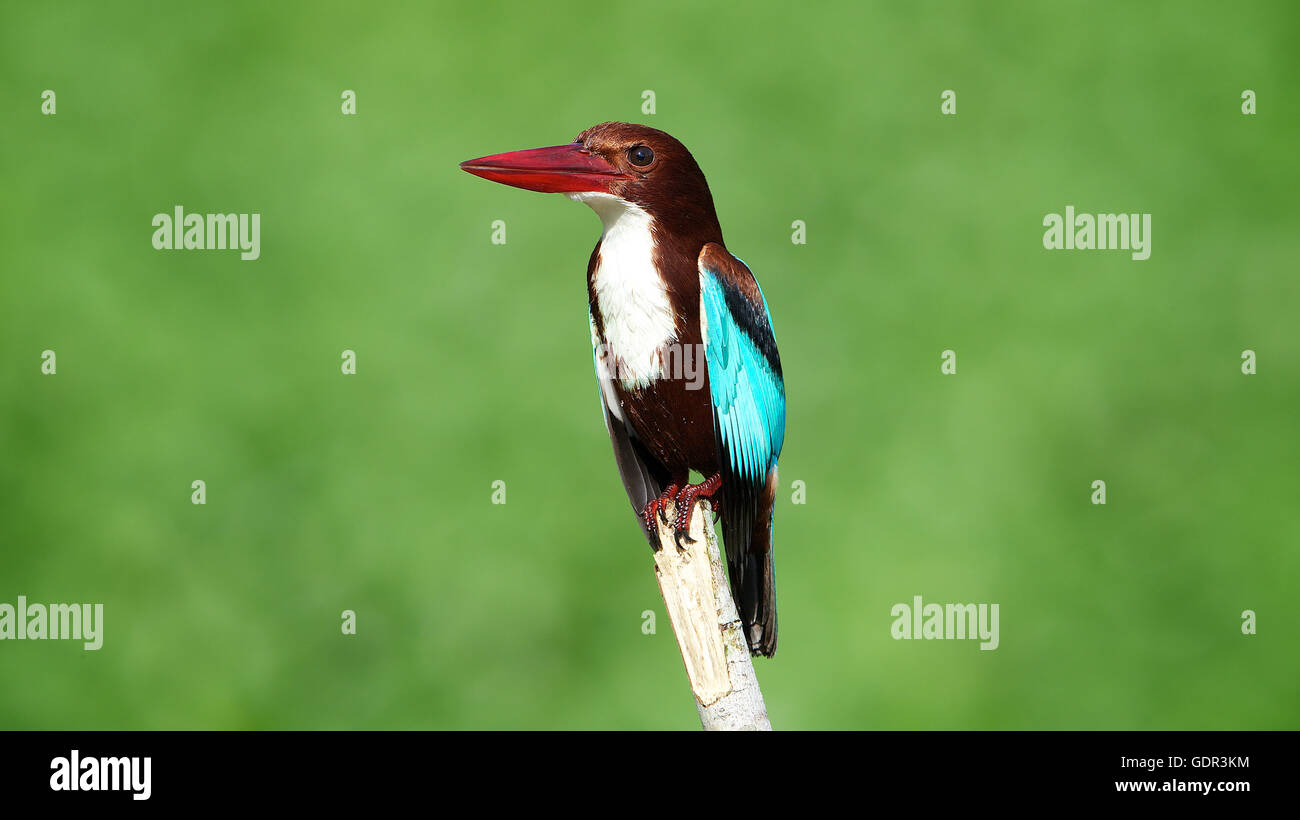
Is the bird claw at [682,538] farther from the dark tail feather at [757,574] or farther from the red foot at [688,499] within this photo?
the dark tail feather at [757,574]

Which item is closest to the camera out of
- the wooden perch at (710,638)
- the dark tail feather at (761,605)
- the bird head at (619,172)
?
the wooden perch at (710,638)

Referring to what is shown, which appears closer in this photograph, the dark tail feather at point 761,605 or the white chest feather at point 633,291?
the white chest feather at point 633,291

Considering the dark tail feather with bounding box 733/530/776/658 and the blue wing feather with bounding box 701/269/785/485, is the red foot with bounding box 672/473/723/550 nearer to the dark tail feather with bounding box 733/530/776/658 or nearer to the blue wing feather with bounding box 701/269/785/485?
the blue wing feather with bounding box 701/269/785/485

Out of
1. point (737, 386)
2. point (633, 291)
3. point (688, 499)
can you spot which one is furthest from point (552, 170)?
point (688, 499)

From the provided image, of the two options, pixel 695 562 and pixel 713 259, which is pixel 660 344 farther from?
pixel 695 562

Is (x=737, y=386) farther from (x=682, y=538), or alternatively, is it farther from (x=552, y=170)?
(x=552, y=170)

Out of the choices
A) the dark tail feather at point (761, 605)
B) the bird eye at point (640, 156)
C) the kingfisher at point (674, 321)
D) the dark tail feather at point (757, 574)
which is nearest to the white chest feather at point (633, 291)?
the kingfisher at point (674, 321)
